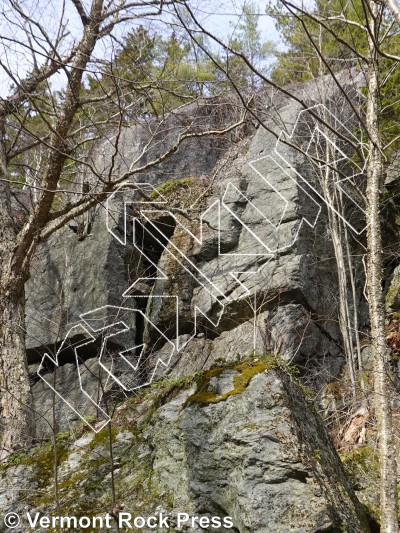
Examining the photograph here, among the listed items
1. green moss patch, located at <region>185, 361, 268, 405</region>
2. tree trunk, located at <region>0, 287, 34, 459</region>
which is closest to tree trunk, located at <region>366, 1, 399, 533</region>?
green moss patch, located at <region>185, 361, 268, 405</region>

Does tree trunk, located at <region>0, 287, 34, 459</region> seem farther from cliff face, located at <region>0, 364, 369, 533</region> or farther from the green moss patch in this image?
the green moss patch

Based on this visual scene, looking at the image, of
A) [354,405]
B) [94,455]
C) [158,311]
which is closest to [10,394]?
[94,455]

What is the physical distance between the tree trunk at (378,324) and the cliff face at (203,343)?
0.20 meters

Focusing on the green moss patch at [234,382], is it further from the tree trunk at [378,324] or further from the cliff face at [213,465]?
the tree trunk at [378,324]

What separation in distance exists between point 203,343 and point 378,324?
12.5 feet

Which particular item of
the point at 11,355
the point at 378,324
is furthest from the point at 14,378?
the point at 378,324

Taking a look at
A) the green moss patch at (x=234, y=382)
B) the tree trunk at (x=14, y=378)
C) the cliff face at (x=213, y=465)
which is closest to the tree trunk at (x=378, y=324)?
the cliff face at (x=213, y=465)

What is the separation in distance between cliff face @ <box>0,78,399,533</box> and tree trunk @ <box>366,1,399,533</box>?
202 mm

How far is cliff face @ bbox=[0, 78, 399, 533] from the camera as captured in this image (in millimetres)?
3375

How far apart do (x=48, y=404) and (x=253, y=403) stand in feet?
16.1

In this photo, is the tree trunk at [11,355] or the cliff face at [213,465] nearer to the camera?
the cliff face at [213,465]

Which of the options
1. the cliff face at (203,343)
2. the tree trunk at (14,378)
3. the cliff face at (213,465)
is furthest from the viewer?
the tree trunk at (14,378)

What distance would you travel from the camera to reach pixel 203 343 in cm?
752

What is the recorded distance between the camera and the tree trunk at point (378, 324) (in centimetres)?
345
